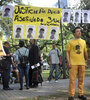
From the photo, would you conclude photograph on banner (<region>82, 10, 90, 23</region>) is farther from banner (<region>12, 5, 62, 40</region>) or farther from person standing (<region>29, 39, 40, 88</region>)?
person standing (<region>29, 39, 40, 88</region>)

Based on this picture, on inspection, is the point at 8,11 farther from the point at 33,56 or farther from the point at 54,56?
the point at 54,56

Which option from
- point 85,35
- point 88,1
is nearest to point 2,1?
point 88,1

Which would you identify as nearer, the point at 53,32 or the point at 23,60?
the point at 23,60

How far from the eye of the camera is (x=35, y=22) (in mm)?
9312

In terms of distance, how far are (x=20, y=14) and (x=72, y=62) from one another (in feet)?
13.4

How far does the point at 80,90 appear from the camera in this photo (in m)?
6.03

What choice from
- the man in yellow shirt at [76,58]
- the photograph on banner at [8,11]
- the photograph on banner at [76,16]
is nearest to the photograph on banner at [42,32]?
the photograph on banner at [8,11]

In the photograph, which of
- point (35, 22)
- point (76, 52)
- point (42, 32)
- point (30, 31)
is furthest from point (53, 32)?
point (76, 52)

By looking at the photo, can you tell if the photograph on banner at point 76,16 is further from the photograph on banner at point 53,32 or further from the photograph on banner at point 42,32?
the photograph on banner at point 42,32

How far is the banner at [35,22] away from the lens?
8992mm

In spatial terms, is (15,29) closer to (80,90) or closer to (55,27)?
(55,27)

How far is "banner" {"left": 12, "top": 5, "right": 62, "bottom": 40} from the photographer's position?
899cm

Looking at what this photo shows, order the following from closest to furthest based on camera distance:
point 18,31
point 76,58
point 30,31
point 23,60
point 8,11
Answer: point 76,58
point 23,60
point 18,31
point 30,31
point 8,11

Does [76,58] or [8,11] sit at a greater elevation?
[8,11]
